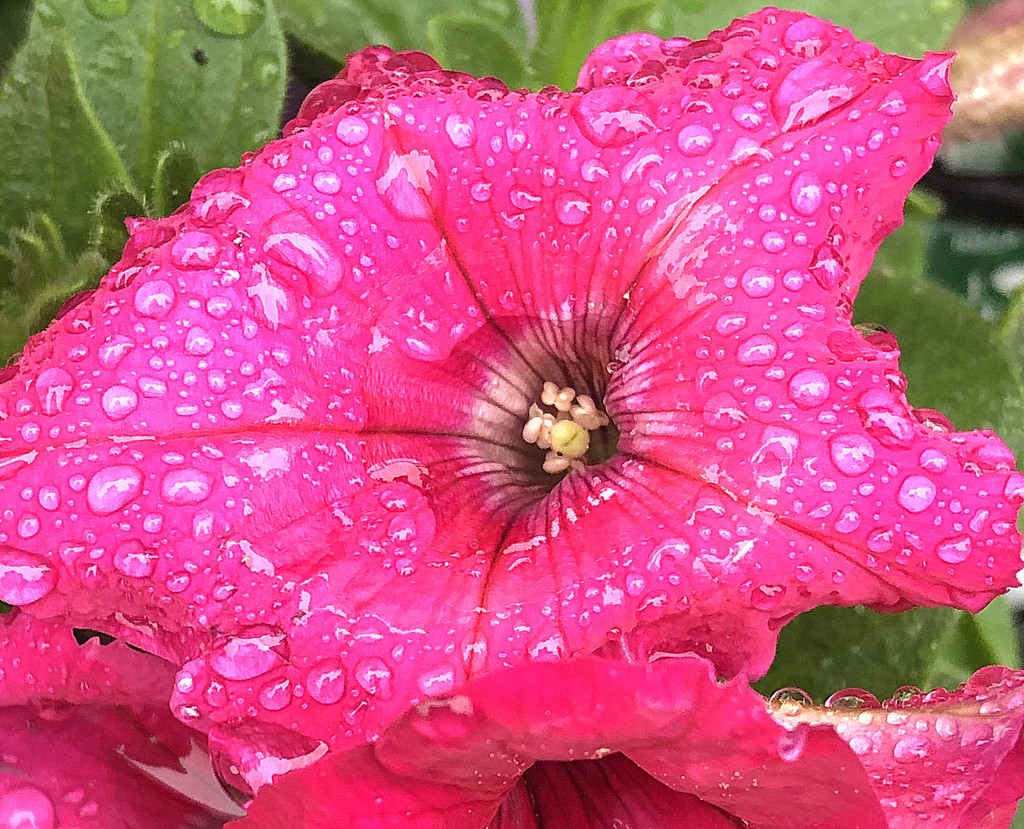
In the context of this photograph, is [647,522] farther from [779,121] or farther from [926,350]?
[926,350]

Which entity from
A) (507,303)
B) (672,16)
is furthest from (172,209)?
(672,16)

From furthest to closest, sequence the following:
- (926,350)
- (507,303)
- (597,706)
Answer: (926,350)
(507,303)
(597,706)

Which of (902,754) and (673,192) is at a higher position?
(673,192)

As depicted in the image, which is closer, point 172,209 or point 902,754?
point 902,754

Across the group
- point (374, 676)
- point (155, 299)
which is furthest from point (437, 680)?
point (155, 299)

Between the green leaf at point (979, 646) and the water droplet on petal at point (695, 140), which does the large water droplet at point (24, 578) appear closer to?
the water droplet on petal at point (695, 140)

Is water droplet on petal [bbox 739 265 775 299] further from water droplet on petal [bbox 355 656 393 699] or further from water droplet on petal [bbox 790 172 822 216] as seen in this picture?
water droplet on petal [bbox 355 656 393 699]
